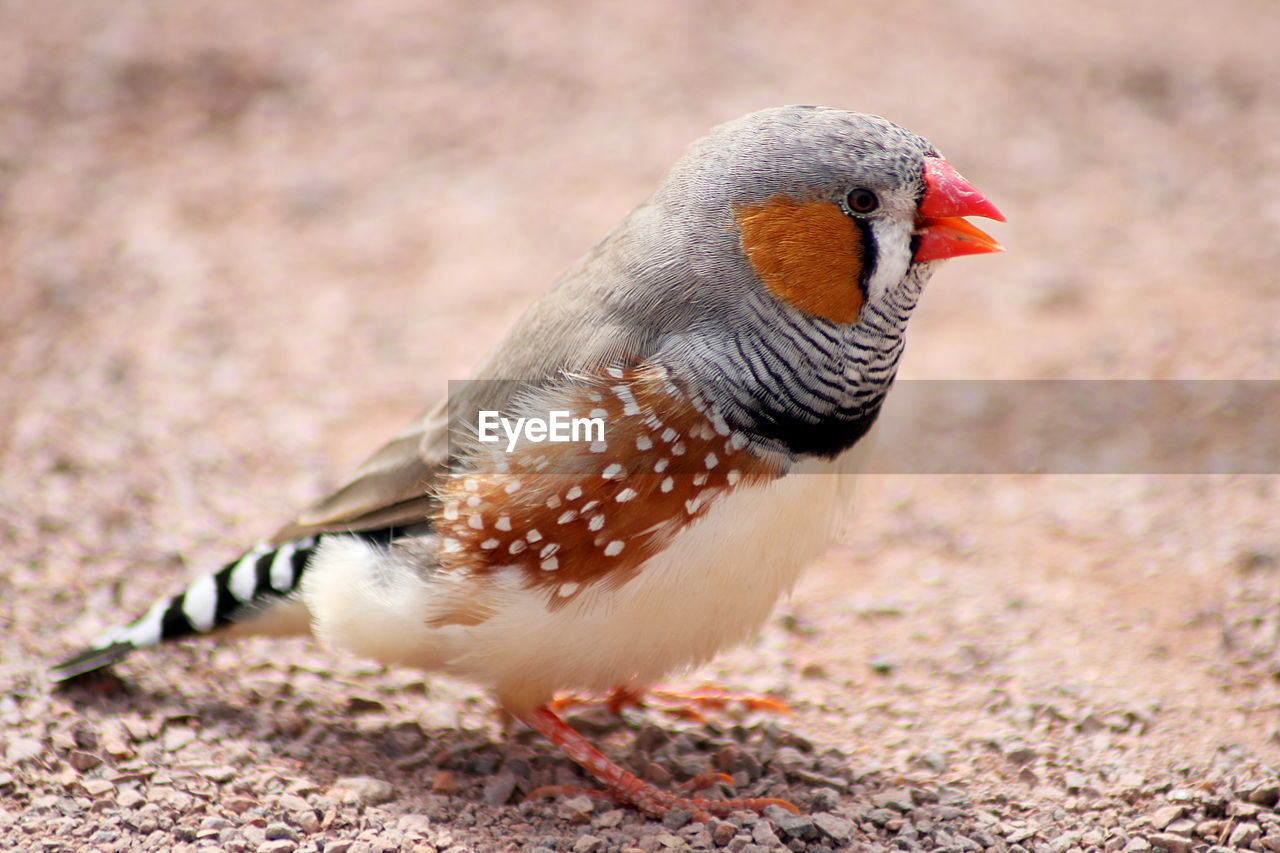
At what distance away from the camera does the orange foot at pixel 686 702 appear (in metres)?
4.16

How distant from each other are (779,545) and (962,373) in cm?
287

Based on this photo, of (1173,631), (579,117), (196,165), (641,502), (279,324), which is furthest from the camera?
(579,117)

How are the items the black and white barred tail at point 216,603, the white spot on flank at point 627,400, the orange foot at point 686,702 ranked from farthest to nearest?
the orange foot at point 686,702, the black and white barred tail at point 216,603, the white spot on flank at point 627,400

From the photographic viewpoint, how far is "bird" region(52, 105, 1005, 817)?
319 cm

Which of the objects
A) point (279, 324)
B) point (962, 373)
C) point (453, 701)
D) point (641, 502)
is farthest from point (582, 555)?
point (279, 324)

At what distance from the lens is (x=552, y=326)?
3.47 metres

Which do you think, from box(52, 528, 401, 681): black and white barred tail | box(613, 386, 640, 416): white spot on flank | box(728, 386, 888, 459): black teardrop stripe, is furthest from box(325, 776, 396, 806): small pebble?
box(728, 386, 888, 459): black teardrop stripe

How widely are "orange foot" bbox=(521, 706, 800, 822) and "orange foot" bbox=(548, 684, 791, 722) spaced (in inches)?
16.1

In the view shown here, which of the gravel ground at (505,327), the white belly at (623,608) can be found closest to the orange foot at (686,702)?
the gravel ground at (505,327)

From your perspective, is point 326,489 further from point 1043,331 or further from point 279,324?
point 1043,331

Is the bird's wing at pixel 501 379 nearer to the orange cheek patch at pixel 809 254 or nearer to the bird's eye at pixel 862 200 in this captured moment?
the orange cheek patch at pixel 809 254

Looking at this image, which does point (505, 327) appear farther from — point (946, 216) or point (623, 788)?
point (946, 216)

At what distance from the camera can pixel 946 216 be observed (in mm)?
3211

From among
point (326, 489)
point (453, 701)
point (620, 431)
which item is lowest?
point (453, 701)
